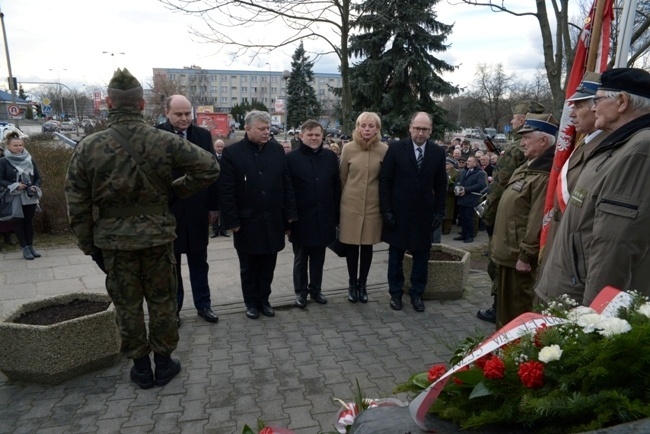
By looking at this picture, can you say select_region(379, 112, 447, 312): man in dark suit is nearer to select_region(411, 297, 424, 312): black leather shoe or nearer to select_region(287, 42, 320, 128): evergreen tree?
select_region(411, 297, 424, 312): black leather shoe

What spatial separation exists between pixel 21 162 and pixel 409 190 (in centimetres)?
593

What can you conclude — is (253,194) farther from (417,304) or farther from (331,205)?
(417,304)

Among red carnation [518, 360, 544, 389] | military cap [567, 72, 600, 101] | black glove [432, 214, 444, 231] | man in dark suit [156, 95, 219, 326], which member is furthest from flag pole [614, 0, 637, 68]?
man in dark suit [156, 95, 219, 326]

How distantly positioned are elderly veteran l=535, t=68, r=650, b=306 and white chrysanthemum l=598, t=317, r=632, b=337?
1.03 meters

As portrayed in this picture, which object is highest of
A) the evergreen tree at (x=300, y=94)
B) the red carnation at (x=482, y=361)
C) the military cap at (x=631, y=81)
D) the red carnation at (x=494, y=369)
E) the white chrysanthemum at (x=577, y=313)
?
the evergreen tree at (x=300, y=94)

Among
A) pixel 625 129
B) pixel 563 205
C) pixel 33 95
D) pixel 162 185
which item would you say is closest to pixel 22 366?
pixel 162 185

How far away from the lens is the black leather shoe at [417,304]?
5270mm

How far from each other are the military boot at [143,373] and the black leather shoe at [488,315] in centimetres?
332

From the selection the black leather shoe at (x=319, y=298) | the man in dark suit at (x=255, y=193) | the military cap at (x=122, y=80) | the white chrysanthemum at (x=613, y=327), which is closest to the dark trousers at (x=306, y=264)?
the black leather shoe at (x=319, y=298)

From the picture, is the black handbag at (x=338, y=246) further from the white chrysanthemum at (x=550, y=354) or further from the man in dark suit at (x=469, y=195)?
the man in dark suit at (x=469, y=195)

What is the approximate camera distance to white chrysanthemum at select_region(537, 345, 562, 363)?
1416 mm

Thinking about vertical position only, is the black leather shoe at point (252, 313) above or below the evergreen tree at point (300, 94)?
below

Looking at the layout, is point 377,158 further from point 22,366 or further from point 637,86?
point 22,366

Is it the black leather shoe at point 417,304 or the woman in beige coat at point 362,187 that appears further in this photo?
the black leather shoe at point 417,304
